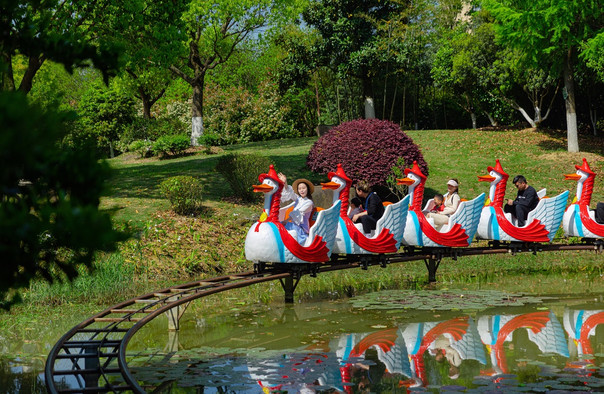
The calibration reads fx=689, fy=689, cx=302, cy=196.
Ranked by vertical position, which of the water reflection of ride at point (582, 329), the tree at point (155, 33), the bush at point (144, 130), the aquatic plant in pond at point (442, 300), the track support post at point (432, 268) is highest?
the tree at point (155, 33)

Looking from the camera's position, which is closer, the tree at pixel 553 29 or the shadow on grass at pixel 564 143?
the tree at pixel 553 29

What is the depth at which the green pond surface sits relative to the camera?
5977 mm

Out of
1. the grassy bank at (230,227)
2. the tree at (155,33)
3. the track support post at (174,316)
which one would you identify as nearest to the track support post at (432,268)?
the grassy bank at (230,227)

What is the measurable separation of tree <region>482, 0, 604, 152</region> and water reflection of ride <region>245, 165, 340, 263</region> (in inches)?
615

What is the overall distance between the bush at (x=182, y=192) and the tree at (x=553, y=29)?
500 inches

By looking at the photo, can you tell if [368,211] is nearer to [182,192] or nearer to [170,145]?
[182,192]

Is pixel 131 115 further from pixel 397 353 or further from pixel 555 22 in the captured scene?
pixel 397 353

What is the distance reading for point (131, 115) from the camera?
1268 inches

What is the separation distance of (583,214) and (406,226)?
3.38 m

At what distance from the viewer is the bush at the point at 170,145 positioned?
25.1m

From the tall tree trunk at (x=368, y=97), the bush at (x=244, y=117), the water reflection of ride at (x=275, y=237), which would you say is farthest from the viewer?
the bush at (x=244, y=117)

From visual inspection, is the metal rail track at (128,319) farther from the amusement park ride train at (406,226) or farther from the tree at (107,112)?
the tree at (107,112)

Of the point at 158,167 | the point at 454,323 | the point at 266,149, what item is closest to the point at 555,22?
the point at 266,149

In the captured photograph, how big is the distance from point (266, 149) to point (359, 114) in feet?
34.9
